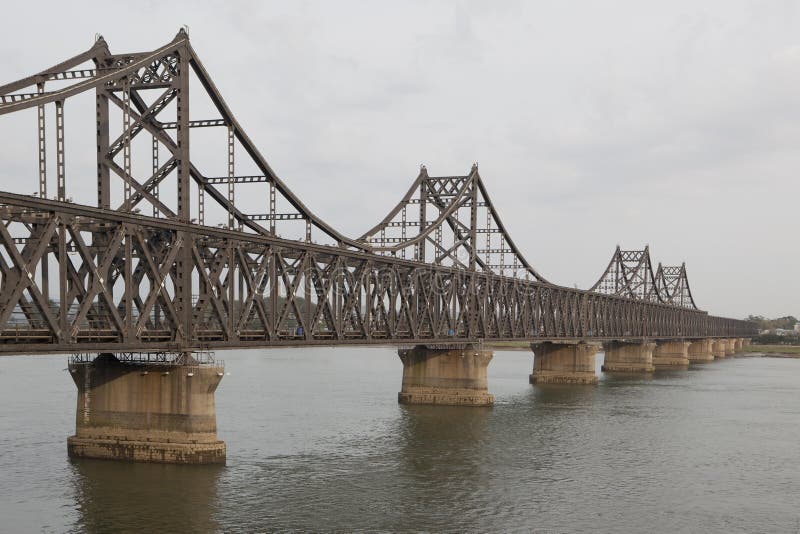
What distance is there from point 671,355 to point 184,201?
5441 inches

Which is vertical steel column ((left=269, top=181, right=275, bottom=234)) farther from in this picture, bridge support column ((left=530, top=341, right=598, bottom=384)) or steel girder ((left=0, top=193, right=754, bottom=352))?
bridge support column ((left=530, top=341, right=598, bottom=384))

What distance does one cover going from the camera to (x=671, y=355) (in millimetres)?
166750

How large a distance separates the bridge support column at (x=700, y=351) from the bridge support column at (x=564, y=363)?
87.7 m

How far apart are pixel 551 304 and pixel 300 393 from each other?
113 ft

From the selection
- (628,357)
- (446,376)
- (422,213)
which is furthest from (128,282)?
(628,357)

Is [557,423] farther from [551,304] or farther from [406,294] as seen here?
[551,304]

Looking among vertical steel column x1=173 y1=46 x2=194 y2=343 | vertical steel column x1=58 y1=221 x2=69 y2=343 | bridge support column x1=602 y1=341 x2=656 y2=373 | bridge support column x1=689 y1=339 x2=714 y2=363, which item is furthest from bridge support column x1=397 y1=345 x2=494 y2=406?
bridge support column x1=689 y1=339 x2=714 y2=363

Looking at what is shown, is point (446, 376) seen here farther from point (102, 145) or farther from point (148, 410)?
point (102, 145)

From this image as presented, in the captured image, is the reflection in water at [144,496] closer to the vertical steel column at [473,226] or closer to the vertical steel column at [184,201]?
the vertical steel column at [184,201]

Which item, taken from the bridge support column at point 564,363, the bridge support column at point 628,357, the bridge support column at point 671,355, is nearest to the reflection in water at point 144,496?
the bridge support column at point 564,363

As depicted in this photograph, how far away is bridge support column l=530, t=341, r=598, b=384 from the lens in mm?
107062

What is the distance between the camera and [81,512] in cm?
3556

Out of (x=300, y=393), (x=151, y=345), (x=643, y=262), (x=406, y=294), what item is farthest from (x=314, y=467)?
(x=643, y=262)

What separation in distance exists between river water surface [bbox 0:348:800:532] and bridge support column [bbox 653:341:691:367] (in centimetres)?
8093
